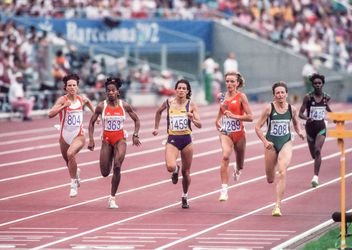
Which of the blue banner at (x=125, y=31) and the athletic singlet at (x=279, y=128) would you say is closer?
the athletic singlet at (x=279, y=128)

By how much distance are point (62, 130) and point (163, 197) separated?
181 centimetres

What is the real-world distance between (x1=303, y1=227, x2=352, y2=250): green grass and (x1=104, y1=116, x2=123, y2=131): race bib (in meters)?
4.16

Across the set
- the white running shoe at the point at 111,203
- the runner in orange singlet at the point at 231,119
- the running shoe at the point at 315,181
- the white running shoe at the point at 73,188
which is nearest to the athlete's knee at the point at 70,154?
the white running shoe at the point at 73,188

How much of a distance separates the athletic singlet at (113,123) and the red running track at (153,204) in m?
0.98

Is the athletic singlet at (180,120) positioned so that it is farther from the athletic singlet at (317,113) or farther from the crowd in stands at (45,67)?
the crowd in stands at (45,67)

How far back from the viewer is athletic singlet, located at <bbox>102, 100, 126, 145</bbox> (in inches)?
745

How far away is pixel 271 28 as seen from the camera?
172 feet

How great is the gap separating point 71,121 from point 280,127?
11.0 ft

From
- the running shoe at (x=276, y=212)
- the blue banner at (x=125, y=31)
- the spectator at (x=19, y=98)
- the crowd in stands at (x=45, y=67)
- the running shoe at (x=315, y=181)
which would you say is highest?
the blue banner at (x=125, y=31)

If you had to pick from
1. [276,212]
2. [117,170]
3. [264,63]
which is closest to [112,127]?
[117,170]

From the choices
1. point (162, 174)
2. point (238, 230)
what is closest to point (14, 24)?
point (162, 174)

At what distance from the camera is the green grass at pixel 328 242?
1454 cm

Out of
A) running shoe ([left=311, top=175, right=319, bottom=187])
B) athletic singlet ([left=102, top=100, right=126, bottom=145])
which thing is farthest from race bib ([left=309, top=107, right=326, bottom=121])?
athletic singlet ([left=102, top=100, right=126, bottom=145])

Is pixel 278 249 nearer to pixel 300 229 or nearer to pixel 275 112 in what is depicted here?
pixel 300 229
